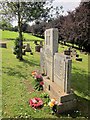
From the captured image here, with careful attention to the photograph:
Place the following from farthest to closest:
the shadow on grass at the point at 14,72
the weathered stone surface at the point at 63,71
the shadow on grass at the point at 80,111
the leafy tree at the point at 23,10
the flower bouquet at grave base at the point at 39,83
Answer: the leafy tree at the point at 23,10 → the shadow on grass at the point at 14,72 → the flower bouquet at grave base at the point at 39,83 → the weathered stone surface at the point at 63,71 → the shadow on grass at the point at 80,111

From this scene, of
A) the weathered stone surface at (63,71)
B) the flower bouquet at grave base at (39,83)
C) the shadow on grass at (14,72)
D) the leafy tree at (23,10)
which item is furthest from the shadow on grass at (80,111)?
the leafy tree at (23,10)

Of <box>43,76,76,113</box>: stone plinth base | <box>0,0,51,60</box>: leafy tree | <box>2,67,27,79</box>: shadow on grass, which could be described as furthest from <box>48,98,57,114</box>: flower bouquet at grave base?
<box>0,0,51,60</box>: leafy tree

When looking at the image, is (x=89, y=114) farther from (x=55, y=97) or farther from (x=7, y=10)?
(x=7, y=10)

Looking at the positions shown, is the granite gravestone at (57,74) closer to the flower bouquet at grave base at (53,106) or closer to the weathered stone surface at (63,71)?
the weathered stone surface at (63,71)

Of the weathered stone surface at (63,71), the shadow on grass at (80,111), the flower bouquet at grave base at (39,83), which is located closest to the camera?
the shadow on grass at (80,111)

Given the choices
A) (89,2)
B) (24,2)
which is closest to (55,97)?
(24,2)

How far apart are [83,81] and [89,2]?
562 inches

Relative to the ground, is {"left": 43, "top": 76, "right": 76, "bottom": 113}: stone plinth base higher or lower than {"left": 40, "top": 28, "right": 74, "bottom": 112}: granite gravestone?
lower

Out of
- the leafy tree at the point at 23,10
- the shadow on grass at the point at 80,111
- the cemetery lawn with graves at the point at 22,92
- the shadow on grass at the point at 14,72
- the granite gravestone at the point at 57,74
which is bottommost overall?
the shadow on grass at the point at 80,111

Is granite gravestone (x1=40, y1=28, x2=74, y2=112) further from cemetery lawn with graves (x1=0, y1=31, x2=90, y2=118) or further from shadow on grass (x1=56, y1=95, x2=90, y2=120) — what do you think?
cemetery lawn with graves (x1=0, y1=31, x2=90, y2=118)

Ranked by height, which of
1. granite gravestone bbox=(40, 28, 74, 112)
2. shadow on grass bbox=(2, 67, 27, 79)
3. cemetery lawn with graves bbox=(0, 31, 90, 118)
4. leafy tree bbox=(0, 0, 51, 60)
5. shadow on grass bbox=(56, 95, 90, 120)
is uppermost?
leafy tree bbox=(0, 0, 51, 60)

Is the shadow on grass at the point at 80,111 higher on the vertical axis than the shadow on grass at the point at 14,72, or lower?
lower

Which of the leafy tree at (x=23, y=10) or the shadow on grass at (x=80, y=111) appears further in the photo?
the leafy tree at (x=23, y=10)

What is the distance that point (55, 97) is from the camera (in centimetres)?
787
